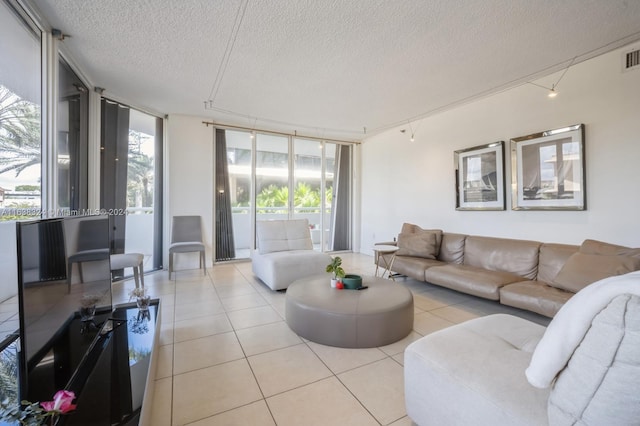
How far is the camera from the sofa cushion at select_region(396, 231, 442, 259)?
3.97 meters

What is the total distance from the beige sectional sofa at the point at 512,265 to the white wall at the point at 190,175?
11.4 feet

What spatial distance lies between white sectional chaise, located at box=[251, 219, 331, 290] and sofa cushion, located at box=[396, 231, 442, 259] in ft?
3.86

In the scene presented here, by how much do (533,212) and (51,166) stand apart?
16.9 feet

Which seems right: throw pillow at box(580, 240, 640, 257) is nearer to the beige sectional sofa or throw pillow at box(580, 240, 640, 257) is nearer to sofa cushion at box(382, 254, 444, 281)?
the beige sectional sofa

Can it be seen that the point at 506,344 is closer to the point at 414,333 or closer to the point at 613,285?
the point at 613,285

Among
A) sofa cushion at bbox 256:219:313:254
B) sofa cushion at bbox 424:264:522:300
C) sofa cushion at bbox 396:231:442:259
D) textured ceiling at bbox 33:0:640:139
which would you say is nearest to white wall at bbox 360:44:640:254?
textured ceiling at bbox 33:0:640:139

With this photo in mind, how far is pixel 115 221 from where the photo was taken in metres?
3.88

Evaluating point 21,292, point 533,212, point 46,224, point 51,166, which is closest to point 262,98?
point 51,166

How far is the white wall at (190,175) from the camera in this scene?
4.73 m

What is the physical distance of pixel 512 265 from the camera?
3.23 metres

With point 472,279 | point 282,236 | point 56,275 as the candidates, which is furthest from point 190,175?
point 472,279

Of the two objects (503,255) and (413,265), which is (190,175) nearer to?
(413,265)

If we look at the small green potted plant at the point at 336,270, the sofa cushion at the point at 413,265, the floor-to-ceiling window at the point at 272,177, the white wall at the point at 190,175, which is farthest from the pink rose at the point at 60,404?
the floor-to-ceiling window at the point at 272,177

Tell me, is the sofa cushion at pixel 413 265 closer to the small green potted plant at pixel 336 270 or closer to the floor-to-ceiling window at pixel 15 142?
the small green potted plant at pixel 336 270
